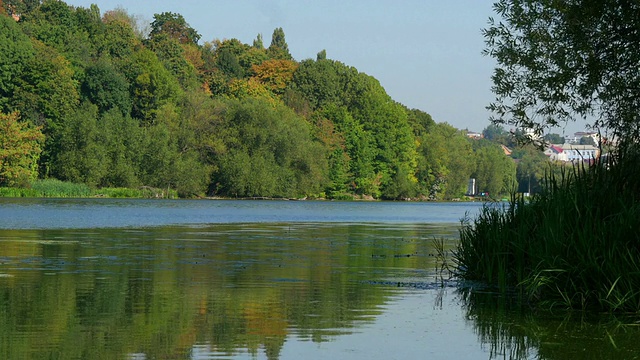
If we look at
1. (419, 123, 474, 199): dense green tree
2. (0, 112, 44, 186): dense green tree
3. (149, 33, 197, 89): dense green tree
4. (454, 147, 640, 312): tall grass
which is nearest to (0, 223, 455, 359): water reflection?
(454, 147, 640, 312): tall grass

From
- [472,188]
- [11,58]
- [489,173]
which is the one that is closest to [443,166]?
[489,173]

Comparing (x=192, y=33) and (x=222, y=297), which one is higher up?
(x=192, y=33)

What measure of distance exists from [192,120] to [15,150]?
74.0 ft

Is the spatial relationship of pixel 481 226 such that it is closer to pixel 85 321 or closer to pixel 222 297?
pixel 222 297

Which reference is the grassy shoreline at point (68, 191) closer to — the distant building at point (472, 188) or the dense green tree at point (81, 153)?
the dense green tree at point (81, 153)

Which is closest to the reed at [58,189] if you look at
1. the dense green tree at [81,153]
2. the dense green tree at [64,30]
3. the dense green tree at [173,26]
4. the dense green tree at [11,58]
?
the dense green tree at [81,153]

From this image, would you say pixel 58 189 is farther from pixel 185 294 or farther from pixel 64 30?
pixel 185 294

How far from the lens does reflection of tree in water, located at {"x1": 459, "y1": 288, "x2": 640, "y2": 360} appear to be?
11141mm

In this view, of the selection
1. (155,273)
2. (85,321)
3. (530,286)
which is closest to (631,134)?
(530,286)

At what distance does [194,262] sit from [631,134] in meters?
9.23

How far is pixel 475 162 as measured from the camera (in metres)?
156

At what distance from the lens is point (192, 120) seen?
105 m

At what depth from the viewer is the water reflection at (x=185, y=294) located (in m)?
11.1

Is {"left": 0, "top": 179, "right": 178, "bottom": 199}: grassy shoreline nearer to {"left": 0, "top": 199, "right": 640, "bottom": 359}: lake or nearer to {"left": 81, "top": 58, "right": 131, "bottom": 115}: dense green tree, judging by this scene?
{"left": 81, "top": 58, "right": 131, "bottom": 115}: dense green tree
